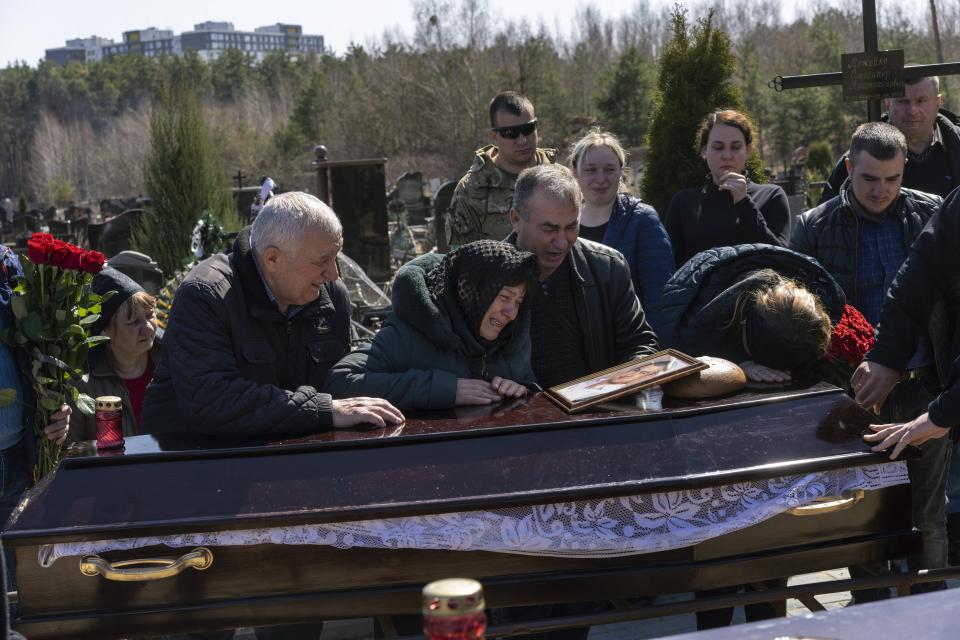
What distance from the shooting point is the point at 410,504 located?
228 cm

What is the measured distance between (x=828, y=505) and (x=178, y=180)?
25.0 feet

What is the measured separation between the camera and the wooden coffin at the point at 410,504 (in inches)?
88.8

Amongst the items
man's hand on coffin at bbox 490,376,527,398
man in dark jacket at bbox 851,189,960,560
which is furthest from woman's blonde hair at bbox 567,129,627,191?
man's hand on coffin at bbox 490,376,527,398

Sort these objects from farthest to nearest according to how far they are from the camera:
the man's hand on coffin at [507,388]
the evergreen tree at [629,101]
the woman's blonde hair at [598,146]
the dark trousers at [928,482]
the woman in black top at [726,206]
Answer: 1. the evergreen tree at [629,101]
2. the woman in black top at [726,206]
3. the woman's blonde hair at [598,146]
4. the dark trousers at [928,482]
5. the man's hand on coffin at [507,388]

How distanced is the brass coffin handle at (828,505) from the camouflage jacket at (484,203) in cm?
238

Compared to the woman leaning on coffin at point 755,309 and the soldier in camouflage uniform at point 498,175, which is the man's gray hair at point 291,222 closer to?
the woman leaning on coffin at point 755,309

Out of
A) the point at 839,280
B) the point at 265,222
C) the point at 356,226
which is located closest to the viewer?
the point at 265,222

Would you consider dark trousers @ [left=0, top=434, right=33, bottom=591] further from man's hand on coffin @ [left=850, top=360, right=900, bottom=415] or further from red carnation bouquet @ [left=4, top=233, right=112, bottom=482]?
man's hand on coffin @ [left=850, top=360, right=900, bottom=415]

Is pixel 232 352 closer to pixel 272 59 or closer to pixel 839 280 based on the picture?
pixel 839 280

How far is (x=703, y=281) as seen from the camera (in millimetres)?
3203

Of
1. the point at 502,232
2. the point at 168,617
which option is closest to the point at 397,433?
the point at 168,617

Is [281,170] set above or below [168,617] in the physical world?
above

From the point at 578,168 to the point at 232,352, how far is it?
1812mm

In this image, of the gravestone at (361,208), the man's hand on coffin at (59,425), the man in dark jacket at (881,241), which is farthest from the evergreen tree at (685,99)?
the man's hand on coffin at (59,425)
